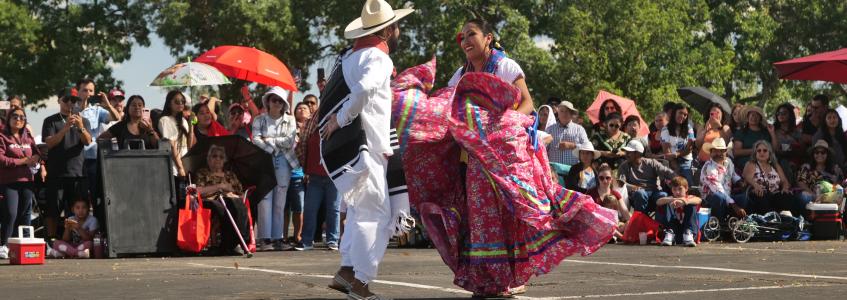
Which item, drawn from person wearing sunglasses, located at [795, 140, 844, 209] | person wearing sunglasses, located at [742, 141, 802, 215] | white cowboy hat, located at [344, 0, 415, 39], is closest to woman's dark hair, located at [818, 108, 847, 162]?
person wearing sunglasses, located at [795, 140, 844, 209]

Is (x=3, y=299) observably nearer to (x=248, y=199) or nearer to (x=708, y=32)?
(x=248, y=199)

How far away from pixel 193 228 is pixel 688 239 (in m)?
5.27

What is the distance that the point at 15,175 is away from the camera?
46.3ft

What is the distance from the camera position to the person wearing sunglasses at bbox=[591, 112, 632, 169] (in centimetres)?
1714

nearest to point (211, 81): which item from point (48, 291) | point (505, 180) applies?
point (48, 291)

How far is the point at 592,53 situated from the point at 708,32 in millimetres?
9741

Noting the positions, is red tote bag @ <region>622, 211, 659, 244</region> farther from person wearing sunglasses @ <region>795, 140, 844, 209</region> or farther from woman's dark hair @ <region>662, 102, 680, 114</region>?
woman's dark hair @ <region>662, 102, 680, 114</region>

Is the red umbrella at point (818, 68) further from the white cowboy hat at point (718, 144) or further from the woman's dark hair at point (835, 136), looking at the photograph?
the white cowboy hat at point (718, 144)

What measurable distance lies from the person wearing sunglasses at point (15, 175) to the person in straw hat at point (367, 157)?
679cm

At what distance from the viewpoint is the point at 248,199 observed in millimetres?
14758

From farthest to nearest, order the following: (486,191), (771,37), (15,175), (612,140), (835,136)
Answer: (771,37)
(835,136)
(612,140)
(15,175)
(486,191)

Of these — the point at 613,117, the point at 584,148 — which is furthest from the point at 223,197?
the point at 613,117

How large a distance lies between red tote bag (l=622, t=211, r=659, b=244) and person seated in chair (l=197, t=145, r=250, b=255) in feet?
13.9

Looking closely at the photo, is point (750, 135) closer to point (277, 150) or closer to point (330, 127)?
point (277, 150)
